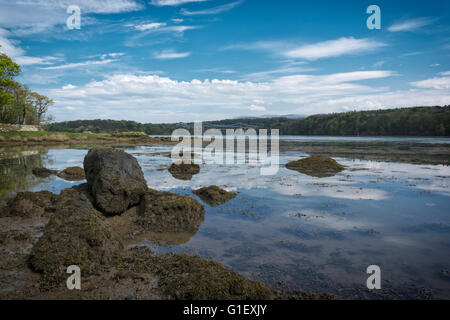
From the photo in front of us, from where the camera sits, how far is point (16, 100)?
52.7 meters

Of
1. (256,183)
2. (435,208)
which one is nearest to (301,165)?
(256,183)

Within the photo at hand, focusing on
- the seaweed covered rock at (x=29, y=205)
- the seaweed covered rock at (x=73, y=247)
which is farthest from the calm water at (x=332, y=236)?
the seaweed covered rock at (x=29, y=205)

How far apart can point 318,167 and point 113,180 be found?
13477 mm

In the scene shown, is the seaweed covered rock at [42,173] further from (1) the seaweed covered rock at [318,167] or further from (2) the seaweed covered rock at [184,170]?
(1) the seaweed covered rock at [318,167]

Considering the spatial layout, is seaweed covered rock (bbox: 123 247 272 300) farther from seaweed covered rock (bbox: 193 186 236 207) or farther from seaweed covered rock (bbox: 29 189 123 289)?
seaweed covered rock (bbox: 193 186 236 207)

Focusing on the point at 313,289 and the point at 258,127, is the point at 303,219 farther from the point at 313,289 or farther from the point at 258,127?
the point at 258,127

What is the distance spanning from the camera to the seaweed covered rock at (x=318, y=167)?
16.4 metres

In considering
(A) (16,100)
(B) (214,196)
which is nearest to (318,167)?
(B) (214,196)

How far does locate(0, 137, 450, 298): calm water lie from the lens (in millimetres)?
4715

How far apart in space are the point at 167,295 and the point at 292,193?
7.88m

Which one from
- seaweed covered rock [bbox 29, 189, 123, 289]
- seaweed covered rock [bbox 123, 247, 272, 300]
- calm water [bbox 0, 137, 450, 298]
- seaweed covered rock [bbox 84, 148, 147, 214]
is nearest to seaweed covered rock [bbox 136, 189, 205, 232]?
calm water [bbox 0, 137, 450, 298]

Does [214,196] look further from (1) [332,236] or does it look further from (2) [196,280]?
(2) [196,280]

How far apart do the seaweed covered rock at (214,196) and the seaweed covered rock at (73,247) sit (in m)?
4.31

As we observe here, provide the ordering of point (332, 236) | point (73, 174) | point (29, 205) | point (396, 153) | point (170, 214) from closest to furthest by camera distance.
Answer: point (332, 236) → point (170, 214) → point (29, 205) → point (73, 174) → point (396, 153)
